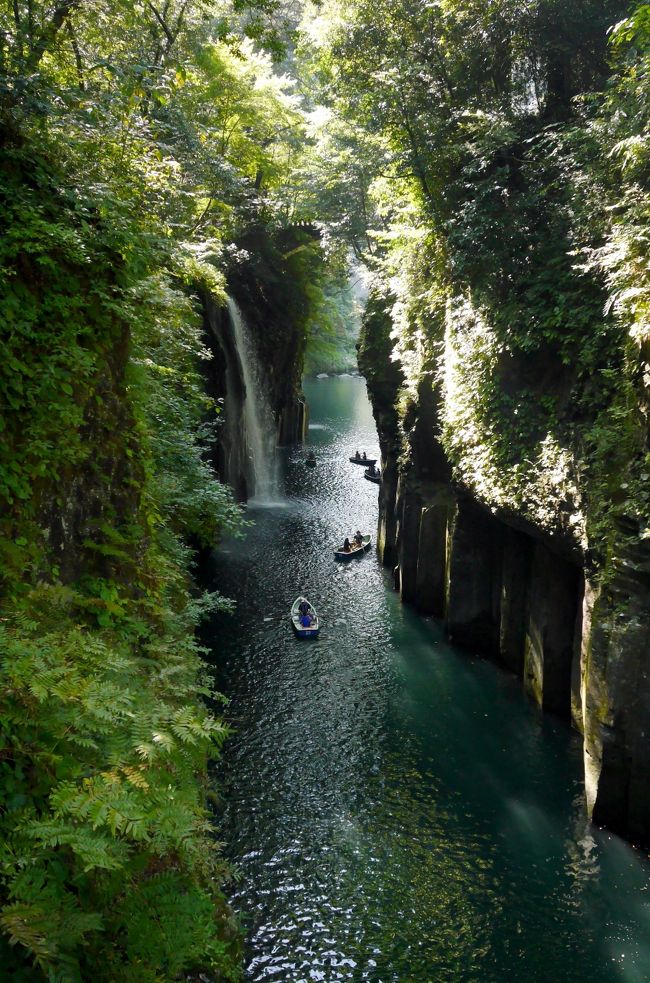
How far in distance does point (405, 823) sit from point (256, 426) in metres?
27.7

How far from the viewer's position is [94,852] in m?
4.48

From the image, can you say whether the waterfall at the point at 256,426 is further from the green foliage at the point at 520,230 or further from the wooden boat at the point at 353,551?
the green foliage at the point at 520,230

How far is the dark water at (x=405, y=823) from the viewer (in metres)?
11.0

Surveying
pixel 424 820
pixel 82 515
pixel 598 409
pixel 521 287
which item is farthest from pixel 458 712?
pixel 82 515

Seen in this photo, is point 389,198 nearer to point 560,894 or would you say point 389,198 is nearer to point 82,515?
point 82,515

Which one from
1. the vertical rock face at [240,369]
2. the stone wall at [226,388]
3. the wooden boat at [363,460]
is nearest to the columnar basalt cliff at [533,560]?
the stone wall at [226,388]

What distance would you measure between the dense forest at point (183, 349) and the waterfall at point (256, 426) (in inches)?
367

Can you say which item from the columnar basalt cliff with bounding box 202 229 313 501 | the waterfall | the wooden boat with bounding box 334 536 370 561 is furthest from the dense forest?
the waterfall

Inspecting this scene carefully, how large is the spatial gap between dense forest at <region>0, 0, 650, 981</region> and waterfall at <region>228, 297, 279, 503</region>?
932 cm

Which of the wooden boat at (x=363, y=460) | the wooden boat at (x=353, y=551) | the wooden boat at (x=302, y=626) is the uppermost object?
the wooden boat at (x=363, y=460)

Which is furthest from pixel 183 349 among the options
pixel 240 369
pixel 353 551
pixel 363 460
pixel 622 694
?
pixel 363 460

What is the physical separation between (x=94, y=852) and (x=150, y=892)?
43.0 inches

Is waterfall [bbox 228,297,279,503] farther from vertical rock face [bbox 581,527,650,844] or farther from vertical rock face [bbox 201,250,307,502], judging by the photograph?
vertical rock face [bbox 581,527,650,844]

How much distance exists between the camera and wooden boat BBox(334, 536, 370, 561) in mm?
28719
